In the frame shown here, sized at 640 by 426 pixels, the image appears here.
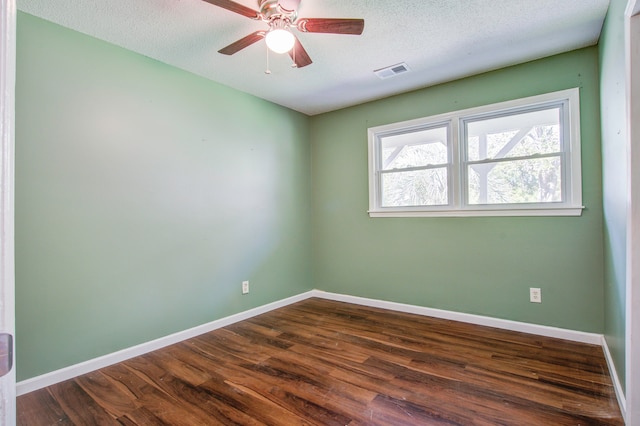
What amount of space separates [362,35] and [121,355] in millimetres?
3069

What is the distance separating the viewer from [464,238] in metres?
3.27

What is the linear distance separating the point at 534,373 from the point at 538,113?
2.20m

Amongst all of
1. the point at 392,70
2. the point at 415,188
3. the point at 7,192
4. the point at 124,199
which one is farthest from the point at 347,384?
the point at 392,70

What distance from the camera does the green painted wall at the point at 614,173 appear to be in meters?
1.73

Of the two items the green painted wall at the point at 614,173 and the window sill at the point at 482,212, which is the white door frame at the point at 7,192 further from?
the window sill at the point at 482,212

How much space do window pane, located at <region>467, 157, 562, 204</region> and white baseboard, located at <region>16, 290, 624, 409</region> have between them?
114 cm

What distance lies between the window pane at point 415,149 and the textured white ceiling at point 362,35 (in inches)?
22.5

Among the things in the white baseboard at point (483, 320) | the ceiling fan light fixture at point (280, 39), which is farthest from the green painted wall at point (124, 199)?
the ceiling fan light fixture at point (280, 39)

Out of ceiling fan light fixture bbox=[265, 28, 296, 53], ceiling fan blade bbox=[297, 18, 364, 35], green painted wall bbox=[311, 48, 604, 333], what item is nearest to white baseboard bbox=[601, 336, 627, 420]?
green painted wall bbox=[311, 48, 604, 333]

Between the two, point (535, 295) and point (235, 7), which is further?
point (535, 295)

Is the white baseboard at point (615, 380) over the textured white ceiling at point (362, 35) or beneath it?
beneath

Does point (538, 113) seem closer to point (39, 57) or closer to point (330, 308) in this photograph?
point (330, 308)

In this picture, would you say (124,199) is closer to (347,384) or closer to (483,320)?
(347,384)

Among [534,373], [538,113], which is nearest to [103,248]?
[534,373]
